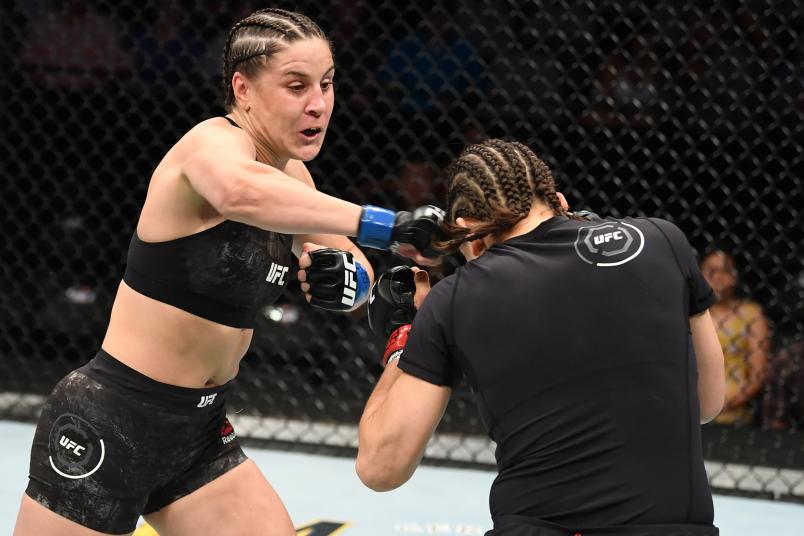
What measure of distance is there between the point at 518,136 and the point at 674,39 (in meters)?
0.65

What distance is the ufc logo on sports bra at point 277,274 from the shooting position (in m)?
1.64

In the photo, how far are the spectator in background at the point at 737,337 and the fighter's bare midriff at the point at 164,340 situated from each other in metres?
2.25

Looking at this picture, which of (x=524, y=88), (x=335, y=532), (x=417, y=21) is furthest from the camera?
(x=417, y=21)

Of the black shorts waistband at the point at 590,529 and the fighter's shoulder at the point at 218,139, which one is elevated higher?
the fighter's shoulder at the point at 218,139

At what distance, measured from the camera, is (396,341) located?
4.85 feet

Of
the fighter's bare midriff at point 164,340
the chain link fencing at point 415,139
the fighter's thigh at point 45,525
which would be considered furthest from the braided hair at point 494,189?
the chain link fencing at point 415,139

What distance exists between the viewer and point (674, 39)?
3.81 m

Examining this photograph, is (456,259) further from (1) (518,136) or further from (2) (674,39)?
(2) (674,39)

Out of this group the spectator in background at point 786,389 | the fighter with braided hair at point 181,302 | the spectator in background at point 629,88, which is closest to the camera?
the fighter with braided hair at point 181,302

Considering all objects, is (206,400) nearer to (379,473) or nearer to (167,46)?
(379,473)

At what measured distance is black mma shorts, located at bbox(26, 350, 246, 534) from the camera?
160cm

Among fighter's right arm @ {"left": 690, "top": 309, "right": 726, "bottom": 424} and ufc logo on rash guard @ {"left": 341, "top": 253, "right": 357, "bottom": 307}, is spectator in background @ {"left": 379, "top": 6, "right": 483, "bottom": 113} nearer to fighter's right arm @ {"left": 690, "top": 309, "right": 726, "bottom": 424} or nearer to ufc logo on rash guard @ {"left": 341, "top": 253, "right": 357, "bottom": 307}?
ufc logo on rash guard @ {"left": 341, "top": 253, "right": 357, "bottom": 307}

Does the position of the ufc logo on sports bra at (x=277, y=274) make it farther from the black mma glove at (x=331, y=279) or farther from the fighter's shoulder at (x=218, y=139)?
the fighter's shoulder at (x=218, y=139)

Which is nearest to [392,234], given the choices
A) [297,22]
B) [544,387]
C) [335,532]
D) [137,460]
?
[544,387]
